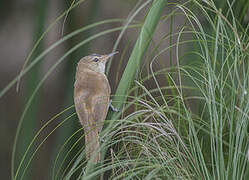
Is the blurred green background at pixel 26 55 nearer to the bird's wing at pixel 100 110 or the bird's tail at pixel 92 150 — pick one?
the bird's wing at pixel 100 110

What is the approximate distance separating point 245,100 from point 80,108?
0.47 metres

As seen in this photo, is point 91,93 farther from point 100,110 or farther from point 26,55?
point 26,55

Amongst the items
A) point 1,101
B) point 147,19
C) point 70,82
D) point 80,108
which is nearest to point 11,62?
point 1,101

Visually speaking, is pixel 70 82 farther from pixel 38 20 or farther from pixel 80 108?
pixel 80 108

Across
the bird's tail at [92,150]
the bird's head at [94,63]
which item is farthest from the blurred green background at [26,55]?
the bird's tail at [92,150]

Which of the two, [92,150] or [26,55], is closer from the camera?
[92,150]

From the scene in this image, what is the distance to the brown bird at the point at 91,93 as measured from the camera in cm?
102

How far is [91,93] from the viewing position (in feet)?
3.62

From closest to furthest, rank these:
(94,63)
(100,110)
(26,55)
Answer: (100,110) → (94,63) → (26,55)

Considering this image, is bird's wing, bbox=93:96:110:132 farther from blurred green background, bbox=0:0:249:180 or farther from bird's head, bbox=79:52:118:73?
blurred green background, bbox=0:0:249:180

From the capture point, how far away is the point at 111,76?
2467 mm

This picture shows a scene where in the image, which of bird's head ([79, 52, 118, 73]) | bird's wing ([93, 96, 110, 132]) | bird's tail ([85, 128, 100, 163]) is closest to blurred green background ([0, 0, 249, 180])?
bird's head ([79, 52, 118, 73])

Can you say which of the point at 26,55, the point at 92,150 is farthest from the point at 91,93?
the point at 26,55

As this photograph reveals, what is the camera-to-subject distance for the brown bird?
102 centimetres
